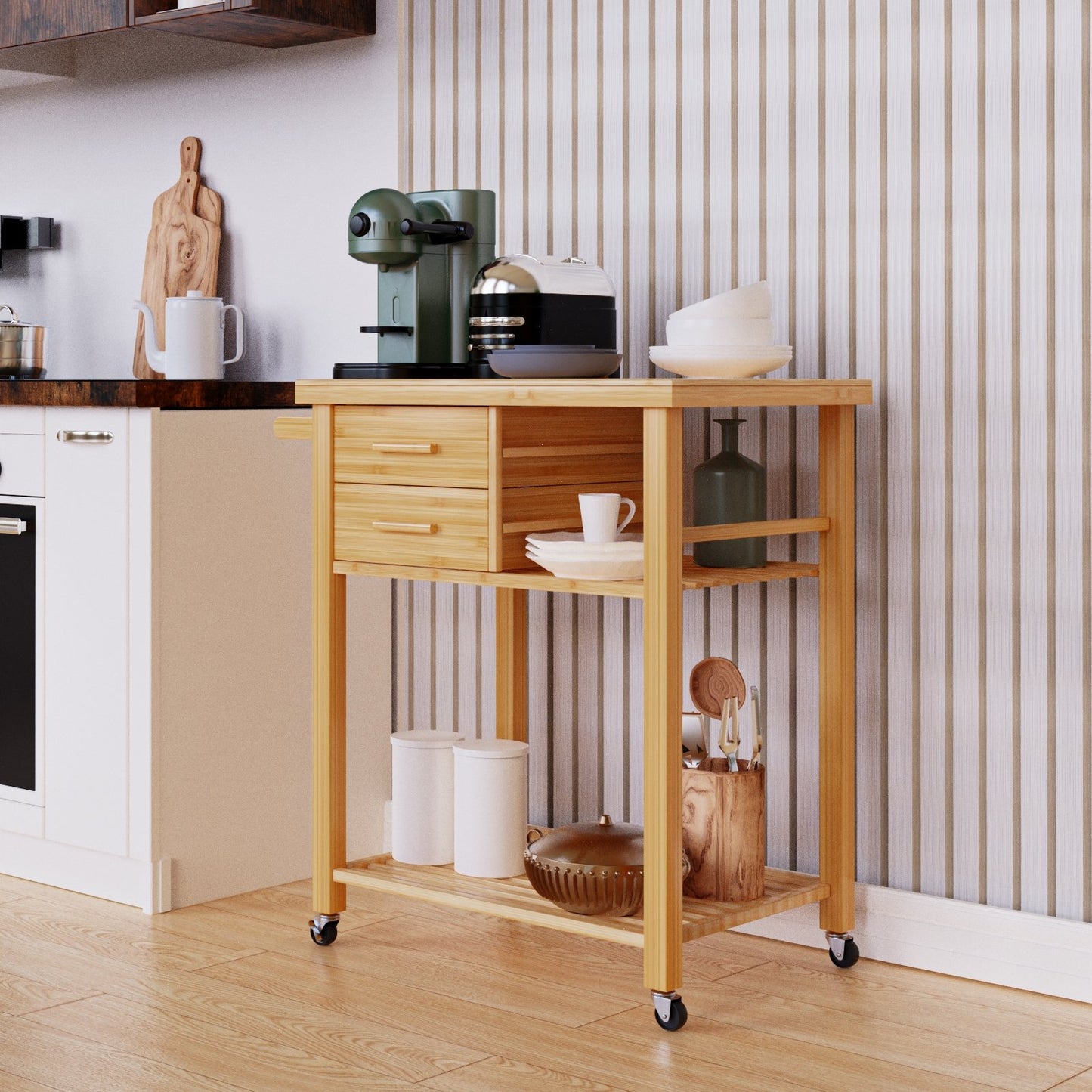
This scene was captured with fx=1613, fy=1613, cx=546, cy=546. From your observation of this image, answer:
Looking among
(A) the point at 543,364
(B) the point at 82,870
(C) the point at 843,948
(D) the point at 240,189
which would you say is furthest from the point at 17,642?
(C) the point at 843,948

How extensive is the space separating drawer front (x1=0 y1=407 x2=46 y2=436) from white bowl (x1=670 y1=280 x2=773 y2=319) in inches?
46.1

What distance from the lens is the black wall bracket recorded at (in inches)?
144

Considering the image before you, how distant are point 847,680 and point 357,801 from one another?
3.56 feet

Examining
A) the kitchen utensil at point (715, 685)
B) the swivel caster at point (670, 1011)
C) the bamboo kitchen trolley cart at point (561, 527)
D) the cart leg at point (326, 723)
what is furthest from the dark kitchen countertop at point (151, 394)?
the swivel caster at point (670, 1011)

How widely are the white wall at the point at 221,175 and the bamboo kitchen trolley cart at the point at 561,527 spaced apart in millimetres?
655

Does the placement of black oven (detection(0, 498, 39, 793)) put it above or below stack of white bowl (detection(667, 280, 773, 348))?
below

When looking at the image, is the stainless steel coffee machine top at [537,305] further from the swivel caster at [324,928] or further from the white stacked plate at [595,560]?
the swivel caster at [324,928]

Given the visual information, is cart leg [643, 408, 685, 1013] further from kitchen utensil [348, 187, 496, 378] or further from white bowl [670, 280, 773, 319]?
kitchen utensil [348, 187, 496, 378]

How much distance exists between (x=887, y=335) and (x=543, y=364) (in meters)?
0.54

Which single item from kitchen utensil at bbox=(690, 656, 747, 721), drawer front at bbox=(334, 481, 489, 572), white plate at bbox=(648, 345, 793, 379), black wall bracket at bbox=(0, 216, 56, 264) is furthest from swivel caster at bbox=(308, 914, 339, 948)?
black wall bracket at bbox=(0, 216, 56, 264)

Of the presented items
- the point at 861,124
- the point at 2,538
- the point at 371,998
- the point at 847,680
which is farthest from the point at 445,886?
the point at 861,124

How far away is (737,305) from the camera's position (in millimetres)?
2346

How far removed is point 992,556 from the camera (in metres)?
2.38

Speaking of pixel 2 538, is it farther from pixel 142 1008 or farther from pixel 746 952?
pixel 746 952
